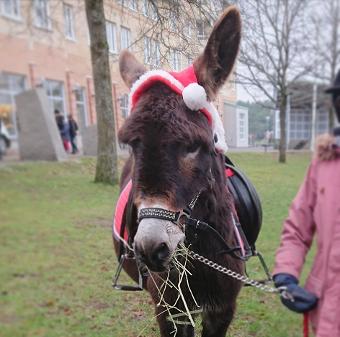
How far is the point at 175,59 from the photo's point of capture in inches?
105

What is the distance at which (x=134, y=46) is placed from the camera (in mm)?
2895

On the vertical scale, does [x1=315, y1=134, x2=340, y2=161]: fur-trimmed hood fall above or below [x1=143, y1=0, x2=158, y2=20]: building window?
below

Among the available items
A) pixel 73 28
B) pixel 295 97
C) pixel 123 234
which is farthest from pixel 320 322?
pixel 295 97

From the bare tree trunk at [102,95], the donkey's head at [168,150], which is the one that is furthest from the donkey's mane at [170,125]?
the bare tree trunk at [102,95]

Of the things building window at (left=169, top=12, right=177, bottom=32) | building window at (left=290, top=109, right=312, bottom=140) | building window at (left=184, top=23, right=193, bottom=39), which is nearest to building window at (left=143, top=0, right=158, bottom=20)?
building window at (left=169, top=12, right=177, bottom=32)

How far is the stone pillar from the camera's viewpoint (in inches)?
57.6

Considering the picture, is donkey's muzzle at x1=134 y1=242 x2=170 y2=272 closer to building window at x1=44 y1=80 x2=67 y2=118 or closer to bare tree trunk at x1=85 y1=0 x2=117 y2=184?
building window at x1=44 y1=80 x2=67 y2=118

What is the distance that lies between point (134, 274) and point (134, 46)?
191cm

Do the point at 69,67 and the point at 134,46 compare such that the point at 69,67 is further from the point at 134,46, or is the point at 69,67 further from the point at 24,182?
the point at 24,182

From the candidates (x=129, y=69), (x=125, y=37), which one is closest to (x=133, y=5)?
(x=125, y=37)

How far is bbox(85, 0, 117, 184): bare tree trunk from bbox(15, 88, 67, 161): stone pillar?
792 mm

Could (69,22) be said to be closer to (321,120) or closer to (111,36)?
(111,36)

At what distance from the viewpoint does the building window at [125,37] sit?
294cm

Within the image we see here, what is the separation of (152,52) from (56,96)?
2.63ft
